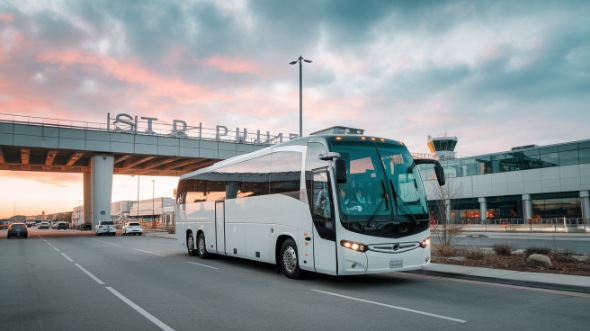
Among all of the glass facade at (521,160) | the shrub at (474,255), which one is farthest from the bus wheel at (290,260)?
the glass facade at (521,160)

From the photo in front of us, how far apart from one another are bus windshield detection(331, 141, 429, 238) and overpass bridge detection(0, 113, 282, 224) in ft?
137

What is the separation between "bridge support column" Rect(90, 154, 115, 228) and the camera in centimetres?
4997

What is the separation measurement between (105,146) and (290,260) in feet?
134

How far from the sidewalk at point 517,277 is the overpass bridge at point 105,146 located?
41358mm

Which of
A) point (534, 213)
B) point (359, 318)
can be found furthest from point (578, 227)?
point (359, 318)

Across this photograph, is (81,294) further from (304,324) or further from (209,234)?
(209,234)

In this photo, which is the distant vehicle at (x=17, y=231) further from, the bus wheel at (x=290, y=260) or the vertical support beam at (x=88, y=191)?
the bus wheel at (x=290, y=260)

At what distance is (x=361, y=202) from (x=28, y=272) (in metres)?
11.1

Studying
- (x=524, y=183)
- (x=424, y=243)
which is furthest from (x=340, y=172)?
(x=524, y=183)

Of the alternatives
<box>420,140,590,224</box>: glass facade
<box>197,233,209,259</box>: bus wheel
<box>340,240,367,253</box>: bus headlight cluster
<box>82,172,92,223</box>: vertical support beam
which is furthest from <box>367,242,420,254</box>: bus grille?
<box>82,172,92,223</box>: vertical support beam

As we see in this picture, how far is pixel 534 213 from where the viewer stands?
53.7m

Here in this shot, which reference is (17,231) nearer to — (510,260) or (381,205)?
(381,205)

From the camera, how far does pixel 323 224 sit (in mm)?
10719

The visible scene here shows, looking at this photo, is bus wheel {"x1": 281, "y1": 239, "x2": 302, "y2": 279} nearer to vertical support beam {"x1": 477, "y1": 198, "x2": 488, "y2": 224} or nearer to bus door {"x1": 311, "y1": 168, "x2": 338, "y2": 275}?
bus door {"x1": 311, "y1": 168, "x2": 338, "y2": 275}
